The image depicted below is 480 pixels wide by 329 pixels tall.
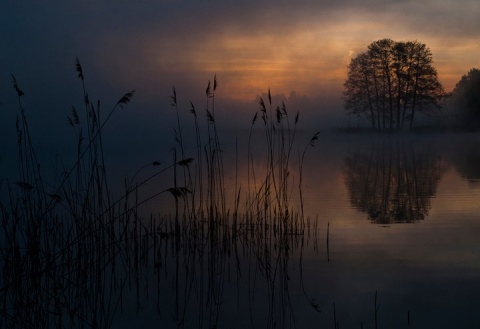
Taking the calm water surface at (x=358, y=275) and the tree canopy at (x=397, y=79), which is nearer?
the calm water surface at (x=358, y=275)

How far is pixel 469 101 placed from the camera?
3459cm

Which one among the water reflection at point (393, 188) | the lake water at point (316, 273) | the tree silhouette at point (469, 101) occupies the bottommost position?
the water reflection at point (393, 188)

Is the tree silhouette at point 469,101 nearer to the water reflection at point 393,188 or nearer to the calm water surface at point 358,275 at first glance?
the water reflection at point 393,188

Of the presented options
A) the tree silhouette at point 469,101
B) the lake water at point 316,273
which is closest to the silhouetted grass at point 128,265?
the lake water at point 316,273

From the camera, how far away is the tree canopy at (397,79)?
28625mm

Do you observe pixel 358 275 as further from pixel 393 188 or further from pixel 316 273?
pixel 393 188

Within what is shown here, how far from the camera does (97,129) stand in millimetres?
4973

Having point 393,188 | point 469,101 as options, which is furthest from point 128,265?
point 469,101

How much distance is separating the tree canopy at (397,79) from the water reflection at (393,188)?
43.7 ft

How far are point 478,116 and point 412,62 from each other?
28.3ft

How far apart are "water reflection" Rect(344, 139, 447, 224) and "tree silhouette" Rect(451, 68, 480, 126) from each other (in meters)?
20.4

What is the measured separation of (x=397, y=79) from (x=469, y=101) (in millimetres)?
8701

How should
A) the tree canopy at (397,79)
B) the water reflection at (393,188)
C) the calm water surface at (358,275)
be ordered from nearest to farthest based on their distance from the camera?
the calm water surface at (358,275) < the water reflection at (393,188) < the tree canopy at (397,79)

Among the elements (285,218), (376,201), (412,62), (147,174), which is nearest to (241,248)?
(285,218)
